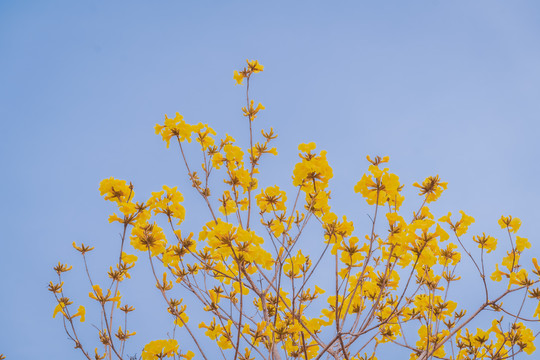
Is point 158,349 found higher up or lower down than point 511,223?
lower down

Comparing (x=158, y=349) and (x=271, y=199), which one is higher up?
(x=271, y=199)

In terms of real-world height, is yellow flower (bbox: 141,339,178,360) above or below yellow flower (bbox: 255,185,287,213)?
below

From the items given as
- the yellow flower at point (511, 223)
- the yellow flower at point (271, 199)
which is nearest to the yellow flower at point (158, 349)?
the yellow flower at point (271, 199)

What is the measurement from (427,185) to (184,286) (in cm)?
244

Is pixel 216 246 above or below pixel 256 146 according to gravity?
below

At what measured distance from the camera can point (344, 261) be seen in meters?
3.25

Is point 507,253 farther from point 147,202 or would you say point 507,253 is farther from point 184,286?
point 147,202

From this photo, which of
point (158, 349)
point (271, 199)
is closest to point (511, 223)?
point (271, 199)

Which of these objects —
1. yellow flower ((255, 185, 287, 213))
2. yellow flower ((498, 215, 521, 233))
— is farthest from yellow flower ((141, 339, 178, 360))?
yellow flower ((498, 215, 521, 233))

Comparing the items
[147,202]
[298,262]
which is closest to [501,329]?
[298,262]

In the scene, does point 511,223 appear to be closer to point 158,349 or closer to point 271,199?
point 271,199

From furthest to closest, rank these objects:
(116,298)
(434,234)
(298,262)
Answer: (298,262), (116,298), (434,234)

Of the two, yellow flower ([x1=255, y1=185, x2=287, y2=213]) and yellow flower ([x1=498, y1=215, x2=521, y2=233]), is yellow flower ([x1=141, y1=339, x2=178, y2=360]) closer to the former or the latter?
yellow flower ([x1=255, y1=185, x2=287, y2=213])

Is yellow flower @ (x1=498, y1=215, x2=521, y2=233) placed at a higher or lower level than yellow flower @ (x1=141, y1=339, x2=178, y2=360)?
higher
